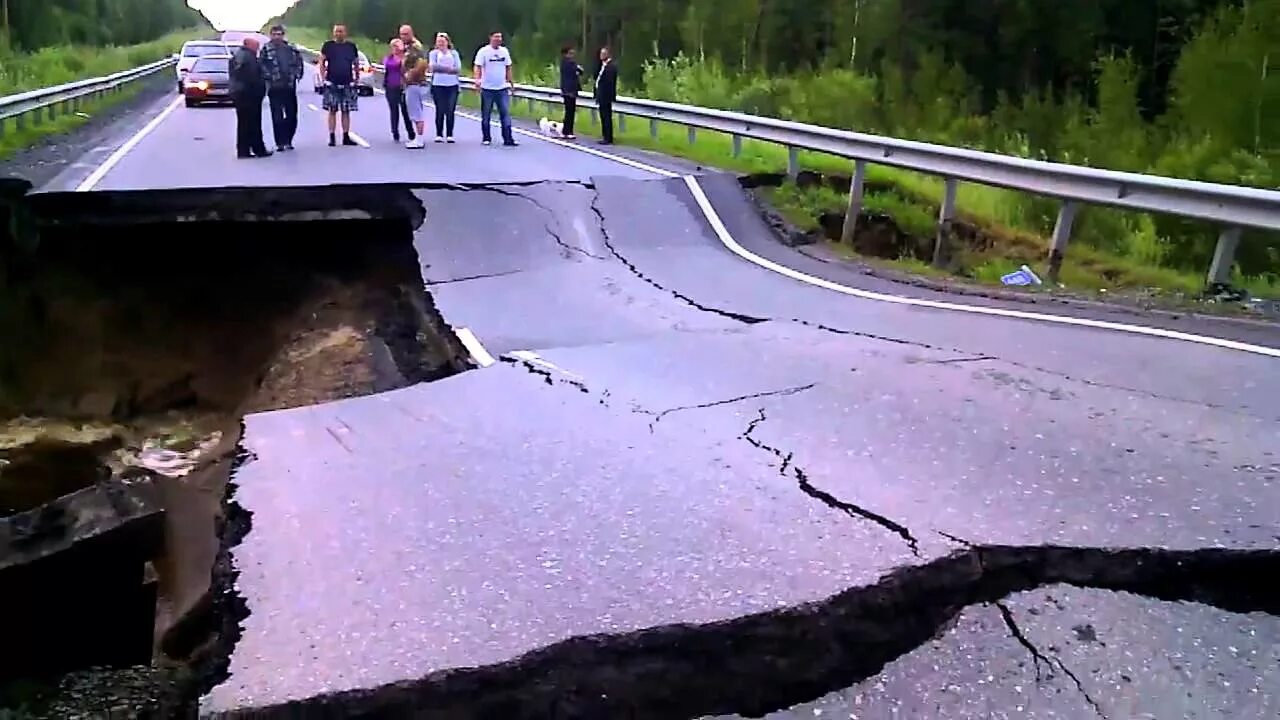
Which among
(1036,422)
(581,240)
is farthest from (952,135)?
(1036,422)

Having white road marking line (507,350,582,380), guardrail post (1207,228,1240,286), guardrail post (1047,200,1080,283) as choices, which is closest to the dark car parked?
guardrail post (1047,200,1080,283)

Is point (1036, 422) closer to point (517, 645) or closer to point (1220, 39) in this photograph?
point (517, 645)

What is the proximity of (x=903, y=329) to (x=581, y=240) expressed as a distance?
13.5 feet

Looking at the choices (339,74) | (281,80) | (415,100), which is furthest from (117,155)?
(415,100)

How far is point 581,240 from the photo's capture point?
1072 cm

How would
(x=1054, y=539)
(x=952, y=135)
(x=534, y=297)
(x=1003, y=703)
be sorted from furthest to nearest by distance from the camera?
(x=952, y=135) → (x=534, y=297) → (x=1054, y=539) → (x=1003, y=703)

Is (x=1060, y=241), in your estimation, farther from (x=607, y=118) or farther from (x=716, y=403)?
(x=607, y=118)

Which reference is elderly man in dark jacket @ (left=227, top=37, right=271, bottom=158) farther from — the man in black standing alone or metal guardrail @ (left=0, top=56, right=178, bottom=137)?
the man in black standing alone

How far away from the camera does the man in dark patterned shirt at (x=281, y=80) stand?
14.8 m

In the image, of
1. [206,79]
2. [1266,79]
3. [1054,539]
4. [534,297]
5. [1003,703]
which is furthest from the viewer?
[206,79]

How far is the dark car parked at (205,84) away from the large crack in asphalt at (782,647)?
87.7ft

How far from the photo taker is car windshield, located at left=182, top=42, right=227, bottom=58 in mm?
30500

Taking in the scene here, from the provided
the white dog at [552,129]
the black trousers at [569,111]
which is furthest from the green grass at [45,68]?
the black trousers at [569,111]

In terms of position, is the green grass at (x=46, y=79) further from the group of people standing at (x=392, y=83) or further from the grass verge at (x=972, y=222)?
the grass verge at (x=972, y=222)
